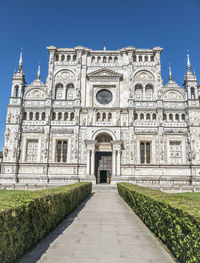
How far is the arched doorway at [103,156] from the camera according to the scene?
1321 inches

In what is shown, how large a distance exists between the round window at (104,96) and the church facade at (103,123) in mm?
162

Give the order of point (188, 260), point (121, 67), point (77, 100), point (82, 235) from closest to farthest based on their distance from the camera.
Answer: point (188, 260) < point (82, 235) < point (77, 100) < point (121, 67)

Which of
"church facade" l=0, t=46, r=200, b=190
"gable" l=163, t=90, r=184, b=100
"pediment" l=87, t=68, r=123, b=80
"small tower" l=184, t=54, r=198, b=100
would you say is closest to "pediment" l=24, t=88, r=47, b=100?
"church facade" l=0, t=46, r=200, b=190

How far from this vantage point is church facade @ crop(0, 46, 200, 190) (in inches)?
1241

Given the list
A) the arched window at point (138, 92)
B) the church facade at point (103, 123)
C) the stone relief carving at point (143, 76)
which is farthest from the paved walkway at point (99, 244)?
the stone relief carving at point (143, 76)

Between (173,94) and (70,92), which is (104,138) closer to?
(70,92)

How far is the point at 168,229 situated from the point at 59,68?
3405cm

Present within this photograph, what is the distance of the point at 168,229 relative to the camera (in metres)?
6.19

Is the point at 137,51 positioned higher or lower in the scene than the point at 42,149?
higher

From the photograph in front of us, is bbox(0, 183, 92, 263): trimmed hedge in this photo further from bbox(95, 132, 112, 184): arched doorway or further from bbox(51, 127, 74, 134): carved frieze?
→ bbox(95, 132, 112, 184): arched doorway

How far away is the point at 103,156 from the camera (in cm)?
3400

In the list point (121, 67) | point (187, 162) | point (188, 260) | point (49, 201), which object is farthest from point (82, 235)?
point (121, 67)

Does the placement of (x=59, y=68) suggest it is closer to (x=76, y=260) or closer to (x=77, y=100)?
(x=77, y=100)

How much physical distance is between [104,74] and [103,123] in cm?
827
